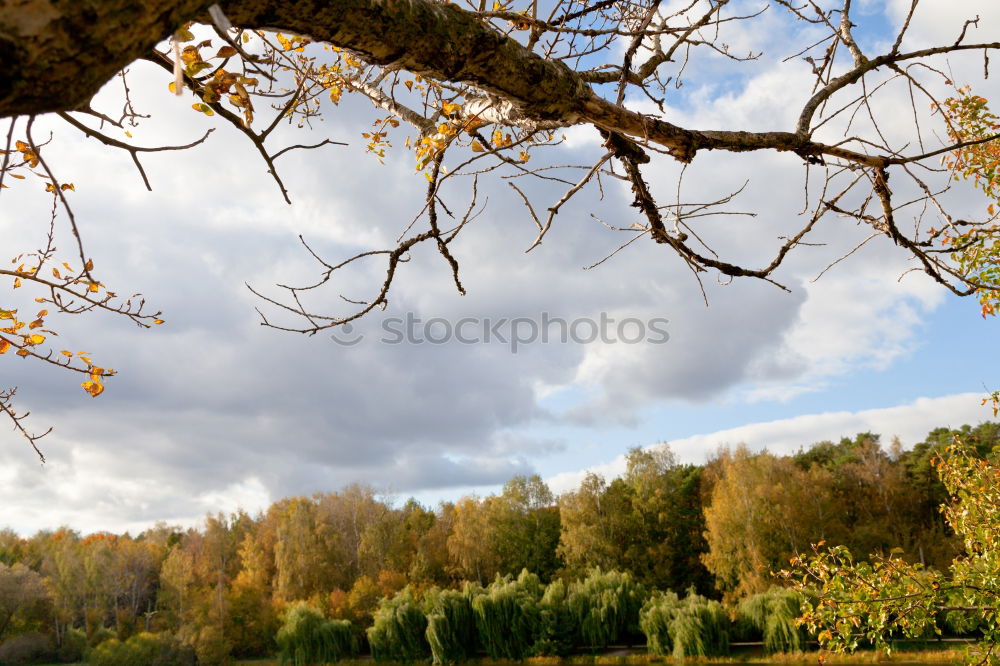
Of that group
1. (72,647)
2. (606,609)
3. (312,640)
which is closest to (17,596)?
(72,647)

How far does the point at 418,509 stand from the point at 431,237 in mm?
32881

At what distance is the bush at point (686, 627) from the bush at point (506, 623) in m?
3.30

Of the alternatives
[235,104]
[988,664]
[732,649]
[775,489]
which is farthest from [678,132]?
[775,489]

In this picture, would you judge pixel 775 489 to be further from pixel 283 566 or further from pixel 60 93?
pixel 60 93

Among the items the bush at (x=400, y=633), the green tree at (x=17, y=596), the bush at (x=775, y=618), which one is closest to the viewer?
the bush at (x=775, y=618)

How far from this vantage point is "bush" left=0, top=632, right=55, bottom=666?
27.2 metres

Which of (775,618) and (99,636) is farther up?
(775,618)

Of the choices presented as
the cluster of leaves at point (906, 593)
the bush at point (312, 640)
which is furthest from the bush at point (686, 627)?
the cluster of leaves at point (906, 593)

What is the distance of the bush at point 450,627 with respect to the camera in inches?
771

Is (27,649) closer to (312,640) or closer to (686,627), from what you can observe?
(312,640)

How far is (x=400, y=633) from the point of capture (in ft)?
66.6

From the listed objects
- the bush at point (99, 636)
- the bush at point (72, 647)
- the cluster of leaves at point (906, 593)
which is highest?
the cluster of leaves at point (906, 593)

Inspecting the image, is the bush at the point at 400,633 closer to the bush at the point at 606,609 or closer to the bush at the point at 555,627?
the bush at the point at 555,627

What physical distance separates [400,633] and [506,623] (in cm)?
324
